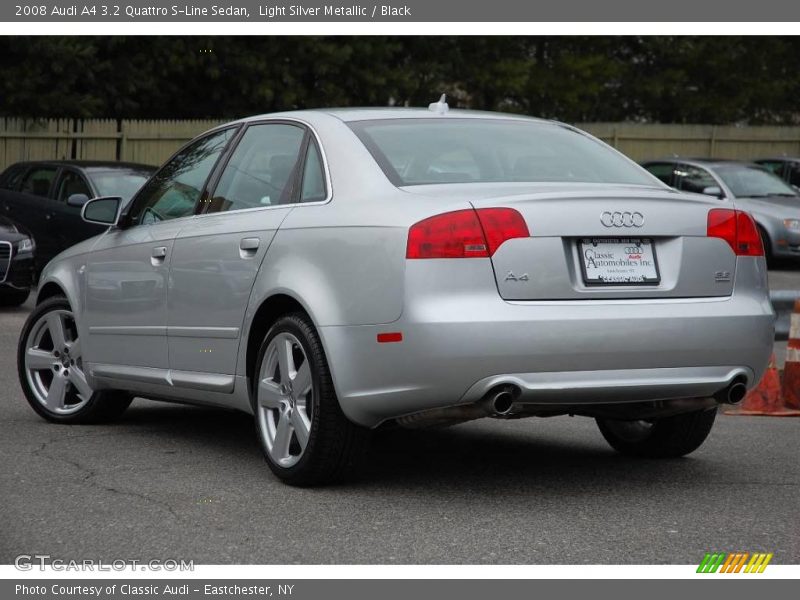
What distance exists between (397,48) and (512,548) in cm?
2657

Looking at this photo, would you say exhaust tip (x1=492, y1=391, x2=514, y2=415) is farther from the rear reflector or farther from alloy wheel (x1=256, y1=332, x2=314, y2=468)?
alloy wheel (x1=256, y1=332, x2=314, y2=468)

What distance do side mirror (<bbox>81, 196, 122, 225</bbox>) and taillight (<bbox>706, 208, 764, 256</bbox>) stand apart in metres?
3.47

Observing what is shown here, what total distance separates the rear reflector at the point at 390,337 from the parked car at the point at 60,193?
39.8 feet

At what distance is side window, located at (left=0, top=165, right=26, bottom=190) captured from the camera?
19438mm

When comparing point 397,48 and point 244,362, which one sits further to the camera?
point 397,48

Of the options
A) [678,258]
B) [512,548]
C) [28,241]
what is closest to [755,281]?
[678,258]

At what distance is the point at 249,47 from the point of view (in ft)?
96.7

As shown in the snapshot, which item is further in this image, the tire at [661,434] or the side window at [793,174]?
the side window at [793,174]

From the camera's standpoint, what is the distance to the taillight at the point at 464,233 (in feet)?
18.8

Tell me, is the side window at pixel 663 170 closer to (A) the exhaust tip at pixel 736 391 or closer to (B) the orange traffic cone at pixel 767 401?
(B) the orange traffic cone at pixel 767 401

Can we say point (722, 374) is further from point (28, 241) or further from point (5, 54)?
point (5, 54)

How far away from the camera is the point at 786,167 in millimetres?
26406

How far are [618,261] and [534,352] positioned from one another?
0.55 m

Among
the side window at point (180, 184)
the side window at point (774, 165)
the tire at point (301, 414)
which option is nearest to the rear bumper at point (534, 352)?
the tire at point (301, 414)
